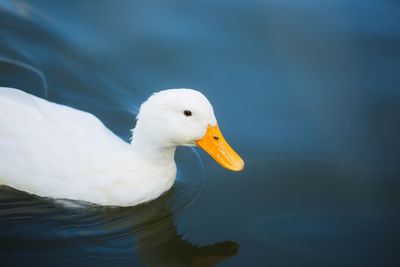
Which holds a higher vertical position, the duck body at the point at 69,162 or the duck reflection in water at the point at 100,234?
the duck body at the point at 69,162

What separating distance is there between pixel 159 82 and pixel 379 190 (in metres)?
2.63

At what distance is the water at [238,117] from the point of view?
5270mm

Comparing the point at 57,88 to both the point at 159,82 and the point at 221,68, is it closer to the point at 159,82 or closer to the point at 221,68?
the point at 159,82

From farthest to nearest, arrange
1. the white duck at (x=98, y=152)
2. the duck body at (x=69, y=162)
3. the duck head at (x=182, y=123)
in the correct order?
the duck body at (x=69, y=162) < the white duck at (x=98, y=152) < the duck head at (x=182, y=123)

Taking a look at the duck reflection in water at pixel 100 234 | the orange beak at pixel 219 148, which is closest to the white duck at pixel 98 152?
the orange beak at pixel 219 148

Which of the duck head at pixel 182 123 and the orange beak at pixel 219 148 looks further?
the orange beak at pixel 219 148

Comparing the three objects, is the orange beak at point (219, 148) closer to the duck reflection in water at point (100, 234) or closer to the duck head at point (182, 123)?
the duck head at point (182, 123)

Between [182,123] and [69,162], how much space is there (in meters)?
1.01

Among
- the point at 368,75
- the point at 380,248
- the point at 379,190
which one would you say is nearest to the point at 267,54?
the point at 368,75

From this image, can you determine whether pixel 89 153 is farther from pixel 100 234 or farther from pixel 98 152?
A: pixel 100 234

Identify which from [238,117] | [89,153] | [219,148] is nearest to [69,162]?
[89,153]

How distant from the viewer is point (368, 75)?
23.8ft

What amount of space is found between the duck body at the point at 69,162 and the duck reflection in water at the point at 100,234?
110mm

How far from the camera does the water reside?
17.3 ft
